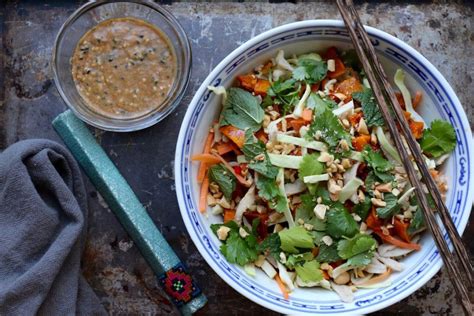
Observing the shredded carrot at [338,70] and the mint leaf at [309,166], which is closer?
the mint leaf at [309,166]

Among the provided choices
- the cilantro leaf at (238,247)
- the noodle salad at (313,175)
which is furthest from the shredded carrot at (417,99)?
the cilantro leaf at (238,247)

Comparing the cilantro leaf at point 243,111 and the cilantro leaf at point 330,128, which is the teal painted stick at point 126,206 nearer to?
the cilantro leaf at point 243,111

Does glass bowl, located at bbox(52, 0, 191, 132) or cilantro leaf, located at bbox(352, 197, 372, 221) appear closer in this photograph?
cilantro leaf, located at bbox(352, 197, 372, 221)

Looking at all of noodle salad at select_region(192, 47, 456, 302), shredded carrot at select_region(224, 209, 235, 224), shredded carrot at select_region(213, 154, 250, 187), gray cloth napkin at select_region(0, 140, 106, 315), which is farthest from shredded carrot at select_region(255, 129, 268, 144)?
gray cloth napkin at select_region(0, 140, 106, 315)

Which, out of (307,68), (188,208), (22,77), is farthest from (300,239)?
(22,77)

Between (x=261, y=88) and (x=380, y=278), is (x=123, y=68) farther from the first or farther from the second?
(x=380, y=278)

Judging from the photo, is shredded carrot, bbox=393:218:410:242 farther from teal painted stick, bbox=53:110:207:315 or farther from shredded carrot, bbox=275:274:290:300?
teal painted stick, bbox=53:110:207:315

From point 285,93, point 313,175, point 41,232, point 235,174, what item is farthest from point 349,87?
point 41,232
